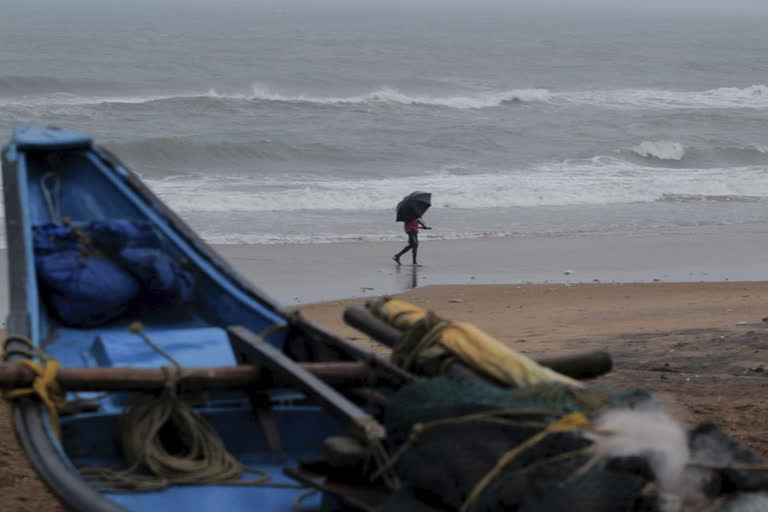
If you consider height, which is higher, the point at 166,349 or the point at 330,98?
the point at 330,98

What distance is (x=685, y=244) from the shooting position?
18.0 m

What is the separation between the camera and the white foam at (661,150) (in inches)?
1173

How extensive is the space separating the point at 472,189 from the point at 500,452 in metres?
19.4

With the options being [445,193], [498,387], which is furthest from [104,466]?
[445,193]

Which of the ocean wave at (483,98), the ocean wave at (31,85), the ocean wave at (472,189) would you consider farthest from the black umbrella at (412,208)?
the ocean wave at (31,85)

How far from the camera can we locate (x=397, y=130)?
32750 mm

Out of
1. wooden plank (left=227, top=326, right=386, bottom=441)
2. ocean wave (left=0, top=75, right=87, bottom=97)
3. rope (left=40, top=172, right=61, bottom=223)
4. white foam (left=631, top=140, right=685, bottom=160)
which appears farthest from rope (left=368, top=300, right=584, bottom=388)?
ocean wave (left=0, top=75, right=87, bottom=97)

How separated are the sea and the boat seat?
11425 millimetres

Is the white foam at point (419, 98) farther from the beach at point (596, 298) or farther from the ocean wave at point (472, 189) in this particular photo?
the beach at point (596, 298)

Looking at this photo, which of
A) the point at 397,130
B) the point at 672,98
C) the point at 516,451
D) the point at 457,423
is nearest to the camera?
the point at 516,451

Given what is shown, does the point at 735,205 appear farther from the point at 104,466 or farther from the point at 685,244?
the point at 104,466

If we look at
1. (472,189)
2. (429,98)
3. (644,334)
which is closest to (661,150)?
(472,189)

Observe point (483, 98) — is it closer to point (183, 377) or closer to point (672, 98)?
point (672, 98)

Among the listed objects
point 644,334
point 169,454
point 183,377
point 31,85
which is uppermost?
point 31,85
